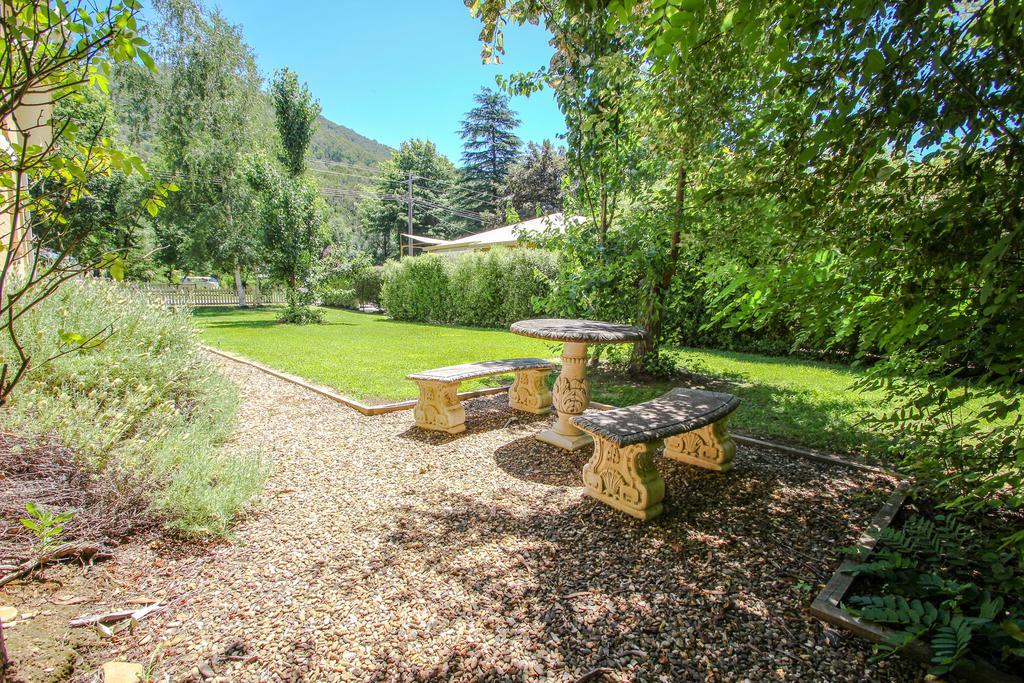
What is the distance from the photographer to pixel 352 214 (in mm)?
61906

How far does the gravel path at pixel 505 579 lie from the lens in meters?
1.86

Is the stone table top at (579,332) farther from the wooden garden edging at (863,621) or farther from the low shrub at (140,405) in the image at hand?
the low shrub at (140,405)

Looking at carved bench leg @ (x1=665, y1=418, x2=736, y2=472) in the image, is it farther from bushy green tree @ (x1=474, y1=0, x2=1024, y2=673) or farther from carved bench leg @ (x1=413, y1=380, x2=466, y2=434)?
carved bench leg @ (x1=413, y1=380, x2=466, y2=434)

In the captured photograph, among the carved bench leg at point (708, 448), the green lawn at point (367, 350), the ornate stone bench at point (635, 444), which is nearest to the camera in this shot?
the ornate stone bench at point (635, 444)

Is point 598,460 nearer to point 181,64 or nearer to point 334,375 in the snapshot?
point 334,375

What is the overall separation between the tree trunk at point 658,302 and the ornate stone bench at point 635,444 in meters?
2.53

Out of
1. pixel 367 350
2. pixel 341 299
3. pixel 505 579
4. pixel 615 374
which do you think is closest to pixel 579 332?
pixel 505 579

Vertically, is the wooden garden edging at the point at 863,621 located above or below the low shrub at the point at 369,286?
below

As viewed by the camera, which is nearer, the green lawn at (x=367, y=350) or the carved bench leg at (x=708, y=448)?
the carved bench leg at (x=708, y=448)

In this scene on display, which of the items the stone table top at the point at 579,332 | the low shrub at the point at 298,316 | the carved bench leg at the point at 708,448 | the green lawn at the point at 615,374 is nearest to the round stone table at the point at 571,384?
the stone table top at the point at 579,332

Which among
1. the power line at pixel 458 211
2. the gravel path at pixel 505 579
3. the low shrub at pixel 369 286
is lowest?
the gravel path at pixel 505 579

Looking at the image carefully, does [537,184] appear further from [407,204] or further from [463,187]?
[407,204]

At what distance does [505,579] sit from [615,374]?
5.13 metres

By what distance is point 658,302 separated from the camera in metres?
6.09
